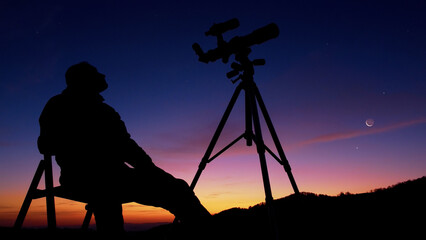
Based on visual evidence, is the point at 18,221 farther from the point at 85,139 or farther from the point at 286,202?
the point at 286,202

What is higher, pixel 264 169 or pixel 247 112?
pixel 247 112

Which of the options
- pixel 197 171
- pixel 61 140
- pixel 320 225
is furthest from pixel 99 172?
pixel 320 225

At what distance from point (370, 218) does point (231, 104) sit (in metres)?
2.74

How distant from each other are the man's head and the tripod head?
208 centimetres

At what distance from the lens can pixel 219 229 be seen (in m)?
4.23

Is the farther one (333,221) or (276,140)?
(276,140)

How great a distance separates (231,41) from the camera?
4.18 meters

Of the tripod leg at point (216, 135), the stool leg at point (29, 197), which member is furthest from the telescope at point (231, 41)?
the stool leg at point (29, 197)

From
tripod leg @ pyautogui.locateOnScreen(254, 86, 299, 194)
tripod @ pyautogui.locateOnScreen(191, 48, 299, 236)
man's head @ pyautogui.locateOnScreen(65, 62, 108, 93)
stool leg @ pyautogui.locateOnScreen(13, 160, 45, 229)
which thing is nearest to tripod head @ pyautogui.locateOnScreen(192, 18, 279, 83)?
tripod @ pyautogui.locateOnScreen(191, 48, 299, 236)

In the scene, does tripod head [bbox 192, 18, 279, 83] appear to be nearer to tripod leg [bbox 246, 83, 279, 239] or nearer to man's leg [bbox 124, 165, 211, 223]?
tripod leg [bbox 246, 83, 279, 239]

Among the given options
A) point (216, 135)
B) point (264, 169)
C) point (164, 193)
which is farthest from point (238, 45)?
point (164, 193)

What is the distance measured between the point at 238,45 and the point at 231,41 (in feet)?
0.50

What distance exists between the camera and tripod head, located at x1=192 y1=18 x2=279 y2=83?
153 inches

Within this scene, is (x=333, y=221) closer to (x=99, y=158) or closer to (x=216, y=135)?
(x=216, y=135)
